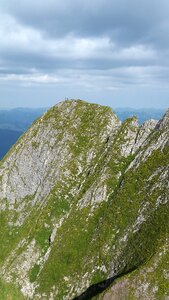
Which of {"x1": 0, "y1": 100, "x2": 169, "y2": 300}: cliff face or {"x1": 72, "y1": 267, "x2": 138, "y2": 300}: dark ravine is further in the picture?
{"x1": 72, "y1": 267, "x2": 138, "y2": 300}: dark ravine

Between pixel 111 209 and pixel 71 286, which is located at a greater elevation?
pixel 111 209

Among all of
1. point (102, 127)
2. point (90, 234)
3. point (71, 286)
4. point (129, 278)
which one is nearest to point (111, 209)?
point (90, 234)

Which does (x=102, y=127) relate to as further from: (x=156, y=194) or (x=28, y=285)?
(x=28, y=285)

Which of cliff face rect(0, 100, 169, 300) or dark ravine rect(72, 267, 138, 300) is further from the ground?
cliff face rect(0, 100, 169, 300)

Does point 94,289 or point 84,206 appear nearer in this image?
point 94,289

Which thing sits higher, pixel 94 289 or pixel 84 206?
pixel 84 206

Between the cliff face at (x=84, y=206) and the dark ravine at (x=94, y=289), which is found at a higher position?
the cliff face at (x=84, y=206)

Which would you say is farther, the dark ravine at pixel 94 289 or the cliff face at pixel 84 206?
the dark ravine at pixel 94 289

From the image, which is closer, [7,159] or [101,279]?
[101,279]
